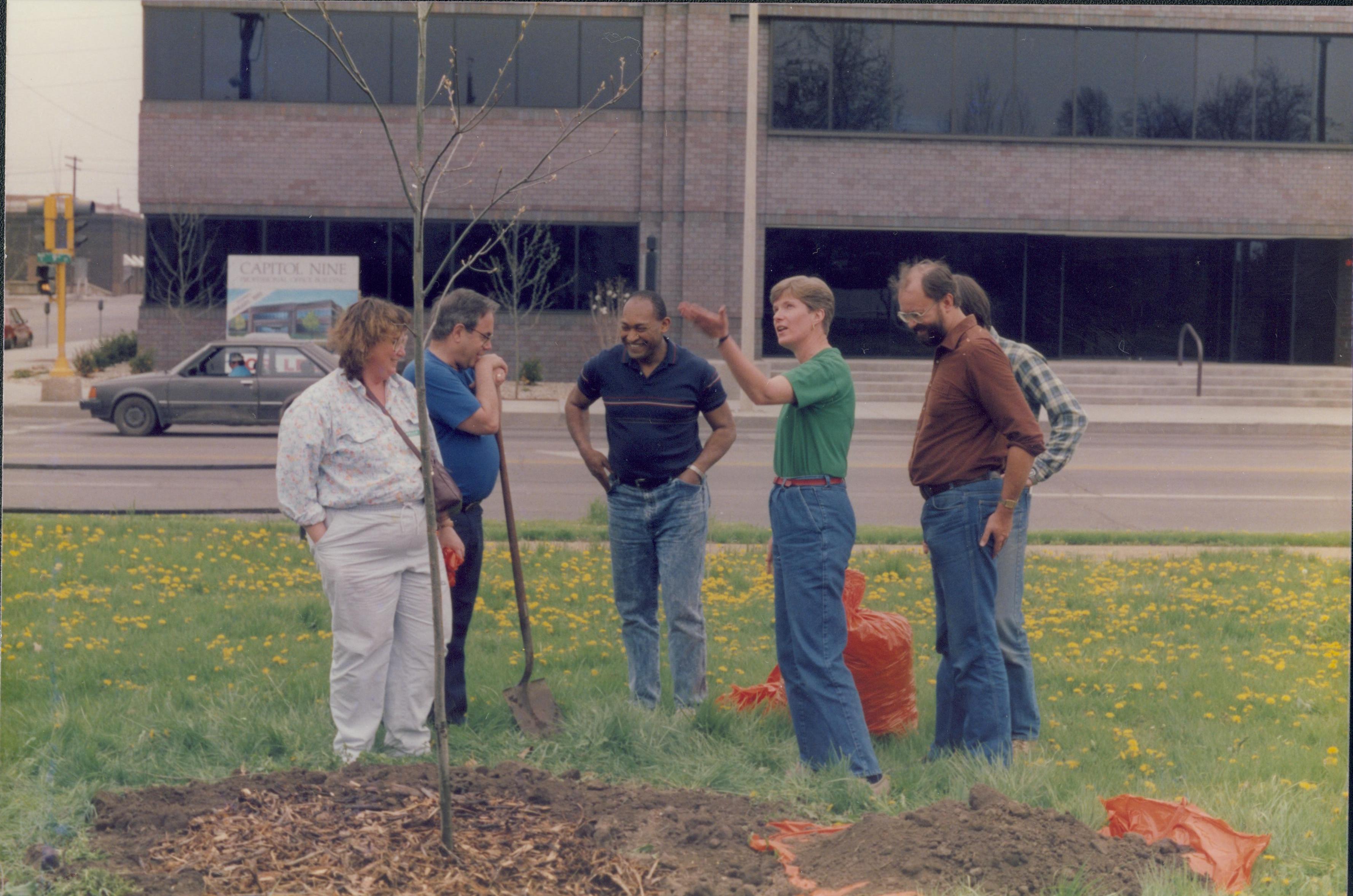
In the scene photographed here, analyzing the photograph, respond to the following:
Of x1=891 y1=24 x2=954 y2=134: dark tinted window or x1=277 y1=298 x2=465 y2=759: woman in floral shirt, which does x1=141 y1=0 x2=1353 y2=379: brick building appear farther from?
x1=277 y1=298 x2=465 y2=759: woman in floral shirt

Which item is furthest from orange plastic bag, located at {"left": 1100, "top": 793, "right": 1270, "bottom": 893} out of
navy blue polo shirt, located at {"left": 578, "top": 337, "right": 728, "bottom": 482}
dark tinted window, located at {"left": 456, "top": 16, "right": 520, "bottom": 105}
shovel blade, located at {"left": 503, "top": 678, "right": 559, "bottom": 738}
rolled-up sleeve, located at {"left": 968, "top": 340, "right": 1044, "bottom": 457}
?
dark tinted window, located at {"left": 456, "top": 16, "right": 520, "bottom": 105}

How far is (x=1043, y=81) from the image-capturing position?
26.5m

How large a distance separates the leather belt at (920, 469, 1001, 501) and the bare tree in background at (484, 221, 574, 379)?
21.5 meters

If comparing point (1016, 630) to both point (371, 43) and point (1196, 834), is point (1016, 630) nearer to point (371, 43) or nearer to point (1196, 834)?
point (1196, 834)

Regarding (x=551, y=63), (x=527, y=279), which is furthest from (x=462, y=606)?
(x=527, y=279)

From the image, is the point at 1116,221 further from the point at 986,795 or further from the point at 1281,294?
the point at 986,795

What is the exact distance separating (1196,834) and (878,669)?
153 cm

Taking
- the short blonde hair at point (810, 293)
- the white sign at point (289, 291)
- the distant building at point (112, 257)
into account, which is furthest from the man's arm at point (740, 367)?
the white sign at point (289, 291)

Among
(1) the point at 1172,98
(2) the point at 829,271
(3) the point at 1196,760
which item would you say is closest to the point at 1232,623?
(3) the point at 1196,760

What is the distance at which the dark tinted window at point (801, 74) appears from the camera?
25.7m

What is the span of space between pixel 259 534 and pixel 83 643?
3233 mm

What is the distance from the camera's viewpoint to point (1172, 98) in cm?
2675

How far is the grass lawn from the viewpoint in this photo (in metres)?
4.43

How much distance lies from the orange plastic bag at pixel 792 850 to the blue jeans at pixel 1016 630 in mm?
1159
